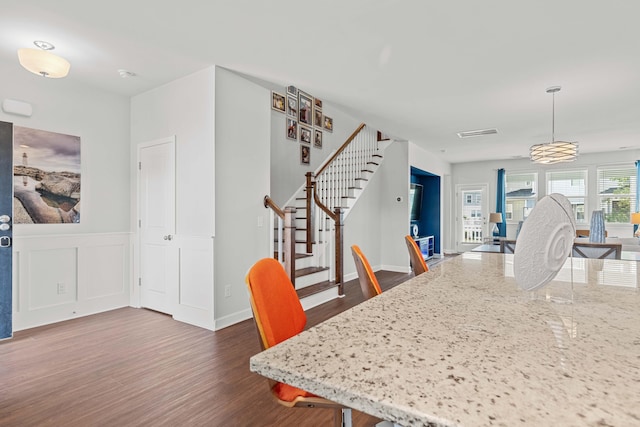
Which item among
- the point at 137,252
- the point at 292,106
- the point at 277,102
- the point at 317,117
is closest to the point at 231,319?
the point at 137,252

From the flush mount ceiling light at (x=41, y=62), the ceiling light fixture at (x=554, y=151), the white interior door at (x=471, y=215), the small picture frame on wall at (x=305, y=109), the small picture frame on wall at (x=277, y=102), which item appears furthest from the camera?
the white interior door at (x=471, y=215)

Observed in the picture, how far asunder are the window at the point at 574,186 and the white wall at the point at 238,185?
7783 millimetres

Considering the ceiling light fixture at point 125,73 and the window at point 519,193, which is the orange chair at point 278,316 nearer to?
the ceiling light fixture at point 125,73

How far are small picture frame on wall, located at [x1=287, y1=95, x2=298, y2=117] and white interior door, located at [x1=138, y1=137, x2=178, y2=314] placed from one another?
2197 millimetres

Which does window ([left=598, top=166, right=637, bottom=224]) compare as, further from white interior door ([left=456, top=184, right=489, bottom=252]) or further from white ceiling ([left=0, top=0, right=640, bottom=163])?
white ceiling ([left=0, top=0, right=640, bottom=163])

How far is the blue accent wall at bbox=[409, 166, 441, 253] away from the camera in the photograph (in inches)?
347

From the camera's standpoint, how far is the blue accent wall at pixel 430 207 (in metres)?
8.80

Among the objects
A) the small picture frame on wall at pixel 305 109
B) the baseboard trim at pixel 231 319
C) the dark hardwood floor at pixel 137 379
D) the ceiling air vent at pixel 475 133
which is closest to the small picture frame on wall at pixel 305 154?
the small picture frame on wall at pixel 305 109

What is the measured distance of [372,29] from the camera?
8.68ft

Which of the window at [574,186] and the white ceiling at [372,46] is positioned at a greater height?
the white ceiling at [372,46]

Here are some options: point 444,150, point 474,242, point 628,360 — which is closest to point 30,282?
point 628,360

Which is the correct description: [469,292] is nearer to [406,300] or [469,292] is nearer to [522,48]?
[406,300]

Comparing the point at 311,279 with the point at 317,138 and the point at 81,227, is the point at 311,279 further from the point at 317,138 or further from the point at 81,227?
the point at 317,138

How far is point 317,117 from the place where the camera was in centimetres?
630
